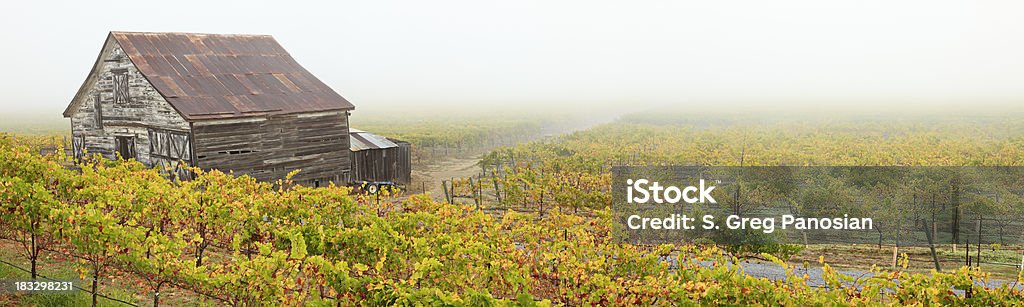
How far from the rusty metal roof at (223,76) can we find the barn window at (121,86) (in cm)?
95

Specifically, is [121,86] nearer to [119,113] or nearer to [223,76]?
[119,113]

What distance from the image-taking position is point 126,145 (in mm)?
23266

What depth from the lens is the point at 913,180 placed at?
821 inches

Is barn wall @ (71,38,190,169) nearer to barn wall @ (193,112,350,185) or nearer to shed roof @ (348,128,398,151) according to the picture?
barn wall @ (193,112,350,185)

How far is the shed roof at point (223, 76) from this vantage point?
21.1m

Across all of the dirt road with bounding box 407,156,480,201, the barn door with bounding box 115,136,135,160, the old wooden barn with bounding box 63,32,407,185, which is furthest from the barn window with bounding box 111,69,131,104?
the dirt road with bounding box 407,156,480,201

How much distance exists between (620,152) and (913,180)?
1595 cm

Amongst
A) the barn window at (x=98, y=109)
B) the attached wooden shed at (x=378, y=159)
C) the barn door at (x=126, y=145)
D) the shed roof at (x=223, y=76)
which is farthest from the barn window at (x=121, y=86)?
the attached wooden shed at (x=378, y=159)

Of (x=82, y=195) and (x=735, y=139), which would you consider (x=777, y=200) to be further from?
(x=735, y=139)

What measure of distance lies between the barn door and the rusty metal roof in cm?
277

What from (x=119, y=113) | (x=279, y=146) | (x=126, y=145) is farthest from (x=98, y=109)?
(x=279, y=146)

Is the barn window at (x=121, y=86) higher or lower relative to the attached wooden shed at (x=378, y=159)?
higher

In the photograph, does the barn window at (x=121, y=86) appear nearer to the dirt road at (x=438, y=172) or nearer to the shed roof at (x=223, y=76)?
the shed roof at (x=223, y=76)

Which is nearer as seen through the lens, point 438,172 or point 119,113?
point 119,113
